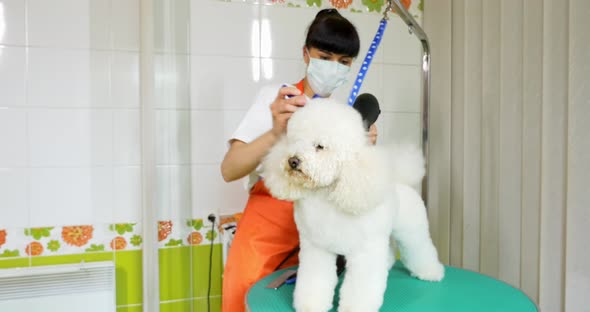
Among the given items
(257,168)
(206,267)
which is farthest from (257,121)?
(206,267)

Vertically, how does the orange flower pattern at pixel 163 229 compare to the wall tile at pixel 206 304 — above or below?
above

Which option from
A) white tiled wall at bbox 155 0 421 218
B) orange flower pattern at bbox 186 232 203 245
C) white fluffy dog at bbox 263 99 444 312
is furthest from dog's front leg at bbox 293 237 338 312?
orange flower pattern at bbox 186 232 203 245

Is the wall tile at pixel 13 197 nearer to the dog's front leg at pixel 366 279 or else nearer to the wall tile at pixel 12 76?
the wall tile at pixel 12 76

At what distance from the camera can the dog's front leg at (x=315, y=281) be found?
789 mm

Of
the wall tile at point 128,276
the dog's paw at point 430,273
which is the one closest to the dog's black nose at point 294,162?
the dog's paw at point 430,273

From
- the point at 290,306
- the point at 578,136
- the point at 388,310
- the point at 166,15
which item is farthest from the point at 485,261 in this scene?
the point at 166,15

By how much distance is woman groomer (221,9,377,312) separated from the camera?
0.99m

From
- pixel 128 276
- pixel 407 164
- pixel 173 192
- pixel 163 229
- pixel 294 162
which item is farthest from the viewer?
pixel 128 276

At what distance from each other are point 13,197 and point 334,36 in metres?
1.35

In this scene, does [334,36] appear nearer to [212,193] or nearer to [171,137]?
[171,137]

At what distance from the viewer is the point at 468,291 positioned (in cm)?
95

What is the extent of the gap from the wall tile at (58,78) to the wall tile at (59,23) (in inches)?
1.3

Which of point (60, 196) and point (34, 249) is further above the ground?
point (60, 196)

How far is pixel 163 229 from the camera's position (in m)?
1.59
